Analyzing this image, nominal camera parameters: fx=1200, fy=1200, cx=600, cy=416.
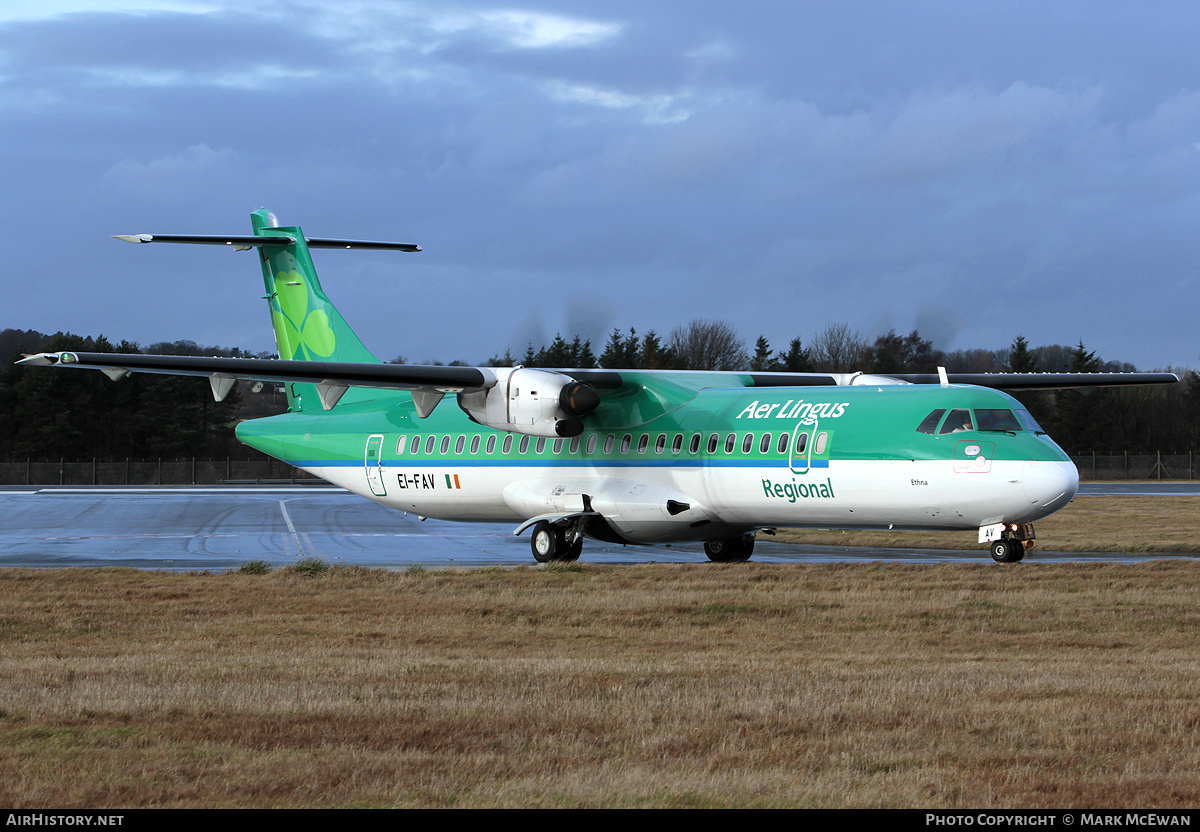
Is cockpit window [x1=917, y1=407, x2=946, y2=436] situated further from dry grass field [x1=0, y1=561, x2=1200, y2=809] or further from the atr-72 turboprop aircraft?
dry grass field [x1=0, y1=561, x2=1200, y2=809]

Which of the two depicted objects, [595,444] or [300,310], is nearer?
[595,444]

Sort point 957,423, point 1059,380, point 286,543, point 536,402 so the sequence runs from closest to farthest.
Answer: point 957,423 → point 536,402 → point 1059,380 → point 286,543

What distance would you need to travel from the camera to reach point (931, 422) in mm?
18078

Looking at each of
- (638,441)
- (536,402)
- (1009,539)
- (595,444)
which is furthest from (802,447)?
(536,402)

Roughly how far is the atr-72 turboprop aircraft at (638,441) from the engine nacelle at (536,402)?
0.11 feet

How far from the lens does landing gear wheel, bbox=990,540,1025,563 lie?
18.0 metres

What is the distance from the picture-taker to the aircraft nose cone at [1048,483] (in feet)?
55.2

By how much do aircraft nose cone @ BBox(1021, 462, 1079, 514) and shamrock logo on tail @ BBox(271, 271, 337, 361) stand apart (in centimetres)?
1523

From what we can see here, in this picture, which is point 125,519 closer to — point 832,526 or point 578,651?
point 832,526

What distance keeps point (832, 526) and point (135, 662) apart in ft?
40.0

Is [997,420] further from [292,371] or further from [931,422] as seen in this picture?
[292,371]

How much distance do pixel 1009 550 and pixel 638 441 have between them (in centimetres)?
653

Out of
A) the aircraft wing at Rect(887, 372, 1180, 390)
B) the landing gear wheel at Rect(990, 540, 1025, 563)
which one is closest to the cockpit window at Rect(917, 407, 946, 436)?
the landing gear wheel at Rect(990, 540, 1025, 563)

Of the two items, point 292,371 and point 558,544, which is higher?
point 292,371
